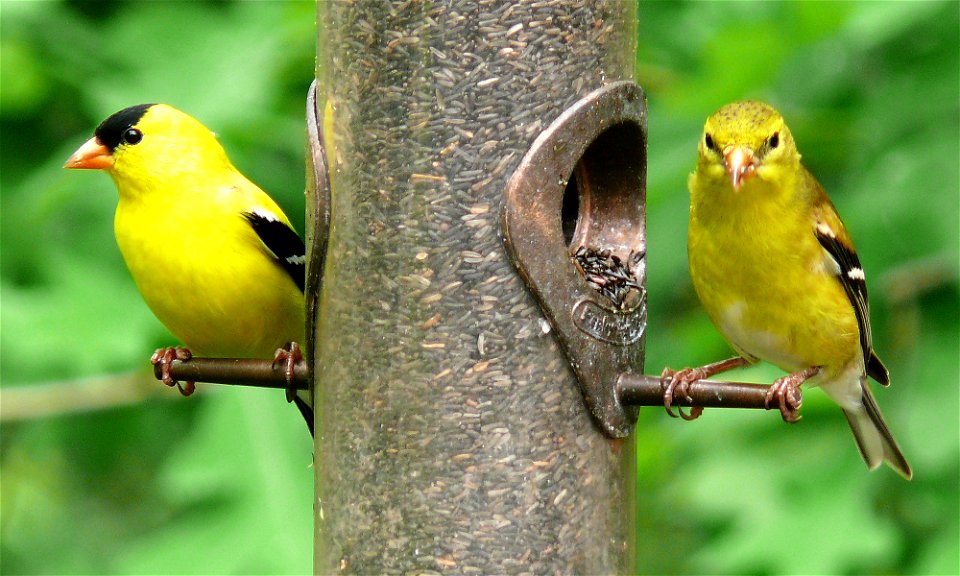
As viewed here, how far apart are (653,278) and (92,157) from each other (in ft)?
6.82

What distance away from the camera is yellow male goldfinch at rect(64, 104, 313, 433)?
4.69 meters

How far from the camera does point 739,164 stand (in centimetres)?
393

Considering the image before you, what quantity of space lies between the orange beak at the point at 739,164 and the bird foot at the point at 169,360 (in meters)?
1.76

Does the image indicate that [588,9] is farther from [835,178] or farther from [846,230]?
[835,178]

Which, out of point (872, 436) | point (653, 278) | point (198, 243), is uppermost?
point (198, 243)

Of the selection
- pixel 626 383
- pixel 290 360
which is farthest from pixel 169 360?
pixel 626 383

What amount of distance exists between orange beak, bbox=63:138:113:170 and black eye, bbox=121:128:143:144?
75mm

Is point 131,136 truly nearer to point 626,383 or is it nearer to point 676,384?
point 626,383

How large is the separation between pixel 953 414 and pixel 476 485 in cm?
175

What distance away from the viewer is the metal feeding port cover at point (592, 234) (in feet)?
12.1

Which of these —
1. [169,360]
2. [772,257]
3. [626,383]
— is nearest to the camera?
[626,383]

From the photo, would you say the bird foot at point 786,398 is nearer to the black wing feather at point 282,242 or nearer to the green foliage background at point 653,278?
the green foliage background at point 653,278

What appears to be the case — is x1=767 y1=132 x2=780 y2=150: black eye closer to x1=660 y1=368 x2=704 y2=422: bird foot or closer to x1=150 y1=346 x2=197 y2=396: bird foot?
x1=660 y1=368 x2=704 y2=422: bird foot

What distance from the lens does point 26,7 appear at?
4922 millimetres
